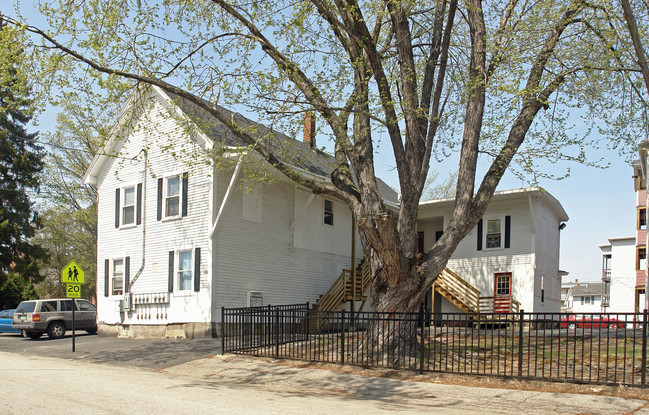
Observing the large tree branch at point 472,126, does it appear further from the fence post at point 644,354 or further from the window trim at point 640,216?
the window trim at point 640,216

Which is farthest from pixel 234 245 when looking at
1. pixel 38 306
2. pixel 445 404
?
pixel 445 404

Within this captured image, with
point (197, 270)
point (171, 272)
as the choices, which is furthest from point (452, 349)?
point (171, 272)

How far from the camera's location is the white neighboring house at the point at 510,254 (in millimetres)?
25469

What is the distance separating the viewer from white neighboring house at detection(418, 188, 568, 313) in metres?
25.5

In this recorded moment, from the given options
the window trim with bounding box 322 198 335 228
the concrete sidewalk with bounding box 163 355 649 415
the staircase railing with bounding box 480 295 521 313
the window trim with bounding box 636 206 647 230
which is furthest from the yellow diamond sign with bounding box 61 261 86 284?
the window trim with bounding box 636 206 647 230

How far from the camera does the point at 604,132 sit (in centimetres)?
1488

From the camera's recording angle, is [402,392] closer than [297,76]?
Yes

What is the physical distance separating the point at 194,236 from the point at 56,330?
746 centimetres

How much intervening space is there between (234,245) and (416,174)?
929cm

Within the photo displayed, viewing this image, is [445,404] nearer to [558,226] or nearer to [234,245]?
[234,245]

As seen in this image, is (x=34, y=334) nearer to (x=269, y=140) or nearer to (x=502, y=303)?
(x=269, y=140)

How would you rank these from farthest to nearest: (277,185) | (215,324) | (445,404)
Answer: (277,185) → (215,324) → (445,404)

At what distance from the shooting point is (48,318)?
22.8 m

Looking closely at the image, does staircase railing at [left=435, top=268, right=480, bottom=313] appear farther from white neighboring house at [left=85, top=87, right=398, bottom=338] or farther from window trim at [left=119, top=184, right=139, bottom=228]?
window trim at [left=119, top=184, right=139, bottom=228]
